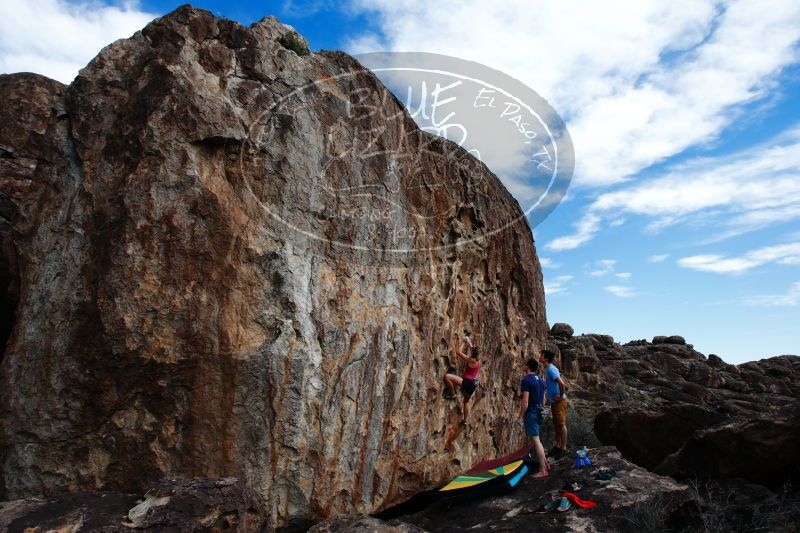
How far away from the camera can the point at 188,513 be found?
4.43 m

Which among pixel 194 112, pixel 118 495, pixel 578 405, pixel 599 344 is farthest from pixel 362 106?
pixel 599 344

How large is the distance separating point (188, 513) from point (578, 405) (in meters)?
17.6

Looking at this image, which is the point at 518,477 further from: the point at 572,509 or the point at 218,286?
the point at 218,286

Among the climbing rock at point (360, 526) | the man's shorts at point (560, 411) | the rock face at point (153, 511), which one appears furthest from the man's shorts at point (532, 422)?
the rock face at point (153, 511)

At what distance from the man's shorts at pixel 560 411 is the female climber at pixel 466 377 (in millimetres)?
1846

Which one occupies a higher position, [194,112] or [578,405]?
[194,112]

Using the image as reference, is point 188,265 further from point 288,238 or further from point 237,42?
point 237,42

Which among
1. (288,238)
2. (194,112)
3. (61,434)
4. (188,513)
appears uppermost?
(194,112)

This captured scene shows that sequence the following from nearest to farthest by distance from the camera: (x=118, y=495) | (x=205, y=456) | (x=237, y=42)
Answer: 1. (x=118, y=495)
2. (x=205, y=456)
3. (x=237, y=42)

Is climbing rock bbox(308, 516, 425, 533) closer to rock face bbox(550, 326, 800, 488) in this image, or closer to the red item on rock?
the red item on rock

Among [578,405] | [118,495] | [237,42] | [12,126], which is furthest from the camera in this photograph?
[578,405]

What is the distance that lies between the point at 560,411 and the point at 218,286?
729 centimetres

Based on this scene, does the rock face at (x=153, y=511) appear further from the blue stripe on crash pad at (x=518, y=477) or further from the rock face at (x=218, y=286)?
the blue stripe on crash pad at (x=518, y=477)

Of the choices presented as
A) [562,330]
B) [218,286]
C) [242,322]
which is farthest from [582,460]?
[562,330]
